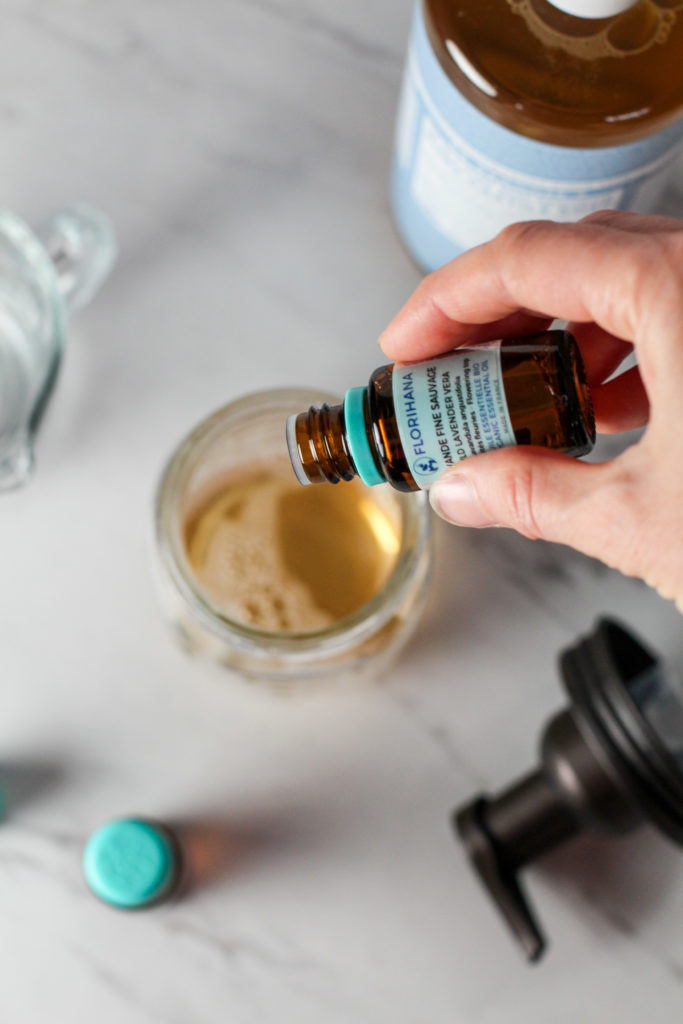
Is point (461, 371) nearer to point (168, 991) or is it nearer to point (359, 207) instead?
point (359, 207)

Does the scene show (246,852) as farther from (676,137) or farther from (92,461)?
(676,137)

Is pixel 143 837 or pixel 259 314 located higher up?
pixel 259 314

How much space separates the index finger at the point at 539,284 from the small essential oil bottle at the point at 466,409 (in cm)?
2

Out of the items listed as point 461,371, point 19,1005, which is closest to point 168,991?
point 19,1005

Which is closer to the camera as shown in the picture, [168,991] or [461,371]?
[461,371]

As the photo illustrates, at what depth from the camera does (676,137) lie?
0.46 metres

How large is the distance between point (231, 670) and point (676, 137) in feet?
1.35

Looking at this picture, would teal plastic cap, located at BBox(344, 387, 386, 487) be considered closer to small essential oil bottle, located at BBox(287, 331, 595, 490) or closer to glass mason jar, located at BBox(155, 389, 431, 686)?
small essential oil bottle, located at BBox(287, 331, 595, 490)

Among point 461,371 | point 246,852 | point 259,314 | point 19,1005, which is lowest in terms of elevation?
point 19,1005

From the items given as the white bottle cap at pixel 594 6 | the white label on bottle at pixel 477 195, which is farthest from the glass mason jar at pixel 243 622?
the white bottle cap at pixel 594 6

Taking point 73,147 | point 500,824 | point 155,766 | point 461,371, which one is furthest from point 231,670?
point 73,147

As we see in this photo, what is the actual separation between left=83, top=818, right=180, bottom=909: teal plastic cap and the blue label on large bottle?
1.41 feet

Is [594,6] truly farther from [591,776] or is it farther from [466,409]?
Result: [591,776]

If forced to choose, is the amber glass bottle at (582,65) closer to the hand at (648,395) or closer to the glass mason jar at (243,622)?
the hand at (648,395)
